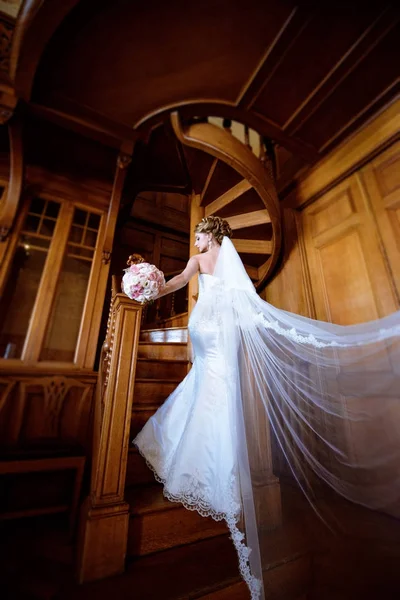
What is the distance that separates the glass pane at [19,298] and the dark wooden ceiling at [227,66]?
1.41 m

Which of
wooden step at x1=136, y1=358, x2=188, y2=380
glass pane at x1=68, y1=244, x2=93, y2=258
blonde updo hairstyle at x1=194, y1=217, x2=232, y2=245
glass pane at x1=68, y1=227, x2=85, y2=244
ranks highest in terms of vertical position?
glass pane at x1=68, y1=227, x2=85, y2=244

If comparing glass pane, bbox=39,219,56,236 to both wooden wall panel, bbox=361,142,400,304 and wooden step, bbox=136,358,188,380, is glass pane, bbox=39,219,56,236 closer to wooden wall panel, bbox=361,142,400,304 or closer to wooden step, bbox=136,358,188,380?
wooden step, bbox=136,358,188,380

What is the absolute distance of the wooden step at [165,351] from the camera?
2648 mm

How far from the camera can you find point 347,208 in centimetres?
226

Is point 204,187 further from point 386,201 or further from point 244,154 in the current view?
point 386,201

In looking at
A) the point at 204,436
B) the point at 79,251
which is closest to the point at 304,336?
the point at 204,436

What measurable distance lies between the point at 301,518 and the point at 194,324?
3.87 feet

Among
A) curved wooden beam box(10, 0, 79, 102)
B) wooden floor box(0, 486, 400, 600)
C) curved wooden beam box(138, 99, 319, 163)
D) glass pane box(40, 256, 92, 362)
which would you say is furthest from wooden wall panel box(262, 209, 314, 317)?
curved wooden beam box(10, 0, 79, 102)

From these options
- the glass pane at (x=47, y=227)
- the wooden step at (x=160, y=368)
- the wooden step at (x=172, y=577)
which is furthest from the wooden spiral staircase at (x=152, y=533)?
the glass pane at (x=47, y=227)

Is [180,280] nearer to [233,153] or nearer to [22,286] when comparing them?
[233,153]

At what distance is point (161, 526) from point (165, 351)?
1540mm

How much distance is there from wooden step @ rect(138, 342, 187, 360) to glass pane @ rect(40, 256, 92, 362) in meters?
0.74

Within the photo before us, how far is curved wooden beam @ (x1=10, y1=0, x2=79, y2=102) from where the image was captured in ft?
5.57

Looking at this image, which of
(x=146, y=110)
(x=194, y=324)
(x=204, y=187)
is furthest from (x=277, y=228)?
(x=146, y=110)
